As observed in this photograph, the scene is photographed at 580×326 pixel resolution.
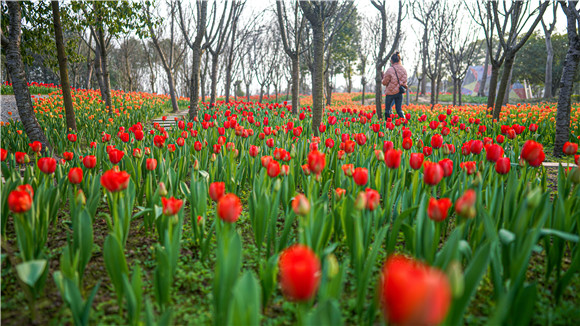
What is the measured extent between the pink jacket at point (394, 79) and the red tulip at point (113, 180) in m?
6.62

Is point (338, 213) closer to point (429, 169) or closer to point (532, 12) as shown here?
point (429, 169)

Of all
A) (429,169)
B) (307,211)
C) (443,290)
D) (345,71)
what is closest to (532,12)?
(429,169)

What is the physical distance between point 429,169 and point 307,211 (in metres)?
0.72

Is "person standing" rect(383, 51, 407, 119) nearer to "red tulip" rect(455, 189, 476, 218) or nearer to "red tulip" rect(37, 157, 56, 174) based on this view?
"red tulip" rect(455, 189, 476, 218)

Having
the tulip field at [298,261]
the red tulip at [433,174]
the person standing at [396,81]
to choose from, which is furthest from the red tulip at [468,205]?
the person standing at [396,81]

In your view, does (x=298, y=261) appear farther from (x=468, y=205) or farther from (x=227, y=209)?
(x=468, y=205)

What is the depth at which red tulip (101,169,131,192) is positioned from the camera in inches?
60.0

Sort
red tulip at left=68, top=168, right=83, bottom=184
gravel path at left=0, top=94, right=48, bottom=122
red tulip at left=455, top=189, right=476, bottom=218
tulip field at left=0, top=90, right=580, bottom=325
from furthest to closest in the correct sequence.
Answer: gravel path at left=0, top=94, right=48, bottom=122 → red tulip at left=68, top=168, right=83, bottom=184 → red tulip at left=455, top=189, right=476, bottom=218 → tulip field at left=0, top=90, right=580, bottom=325

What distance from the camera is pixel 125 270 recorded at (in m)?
1.28

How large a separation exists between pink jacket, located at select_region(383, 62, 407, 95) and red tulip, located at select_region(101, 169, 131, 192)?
6620 mm

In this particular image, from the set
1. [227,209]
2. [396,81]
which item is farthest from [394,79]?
[227,209]

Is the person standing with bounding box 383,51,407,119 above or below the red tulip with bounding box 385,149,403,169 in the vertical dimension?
above

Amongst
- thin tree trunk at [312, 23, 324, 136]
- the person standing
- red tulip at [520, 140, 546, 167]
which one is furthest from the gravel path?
red tulip at [520, 140, 546, 167]

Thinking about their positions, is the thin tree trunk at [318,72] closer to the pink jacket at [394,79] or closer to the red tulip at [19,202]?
the pink jacket at [394,79]
